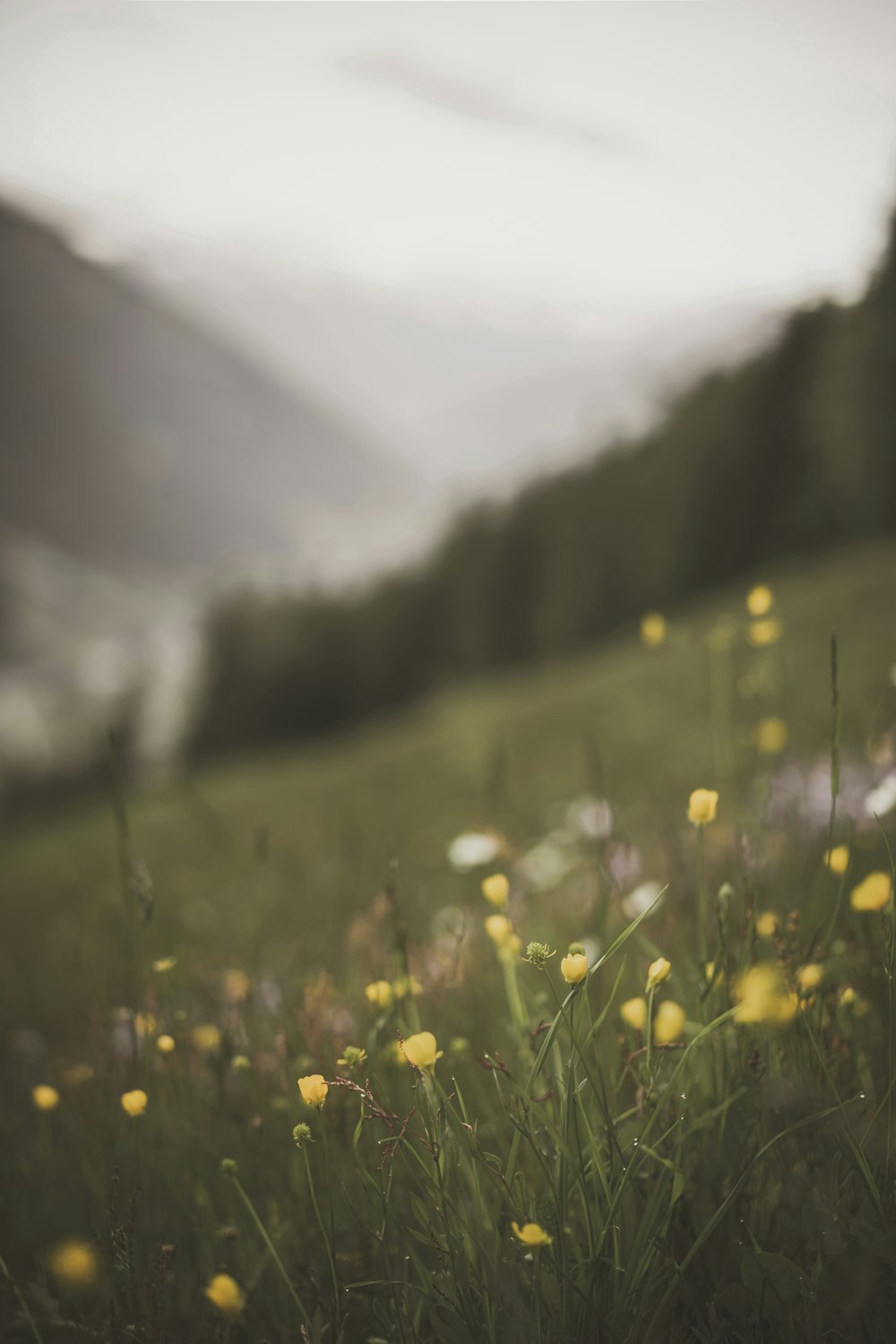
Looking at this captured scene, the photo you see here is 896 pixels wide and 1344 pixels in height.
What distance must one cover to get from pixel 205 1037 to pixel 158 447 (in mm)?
16890

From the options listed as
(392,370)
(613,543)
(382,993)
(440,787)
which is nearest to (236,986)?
(382,993)

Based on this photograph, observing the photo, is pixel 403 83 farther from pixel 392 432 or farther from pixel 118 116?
pixel 392 432

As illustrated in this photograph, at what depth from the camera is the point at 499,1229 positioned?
39.9 inches

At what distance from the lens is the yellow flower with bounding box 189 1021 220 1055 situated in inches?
68.2

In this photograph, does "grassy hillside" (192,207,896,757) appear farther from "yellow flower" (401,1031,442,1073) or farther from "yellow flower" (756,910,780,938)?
"yellow flower" (401,1031,442,1073)

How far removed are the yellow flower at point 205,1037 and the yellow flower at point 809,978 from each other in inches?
42.5

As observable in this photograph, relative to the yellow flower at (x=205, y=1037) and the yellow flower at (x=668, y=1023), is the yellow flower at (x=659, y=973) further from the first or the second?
the yellow flower at (x=205, y=1037)

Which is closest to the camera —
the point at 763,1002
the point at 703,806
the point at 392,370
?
the point at 763,1002

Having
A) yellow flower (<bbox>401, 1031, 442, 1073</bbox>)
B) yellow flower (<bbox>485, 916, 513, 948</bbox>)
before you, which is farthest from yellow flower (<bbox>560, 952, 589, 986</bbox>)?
yellow flower (<bbox>485, 916, 513, 948</bbox>)

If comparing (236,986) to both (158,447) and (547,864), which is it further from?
→ (158,447)

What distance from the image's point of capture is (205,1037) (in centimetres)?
187

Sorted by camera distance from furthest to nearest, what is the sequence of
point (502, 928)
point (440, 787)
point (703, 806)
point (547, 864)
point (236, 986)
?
point (440, 787) → point (547, 864) → point (236, 986) → point (502, 928) → point (703, 806)

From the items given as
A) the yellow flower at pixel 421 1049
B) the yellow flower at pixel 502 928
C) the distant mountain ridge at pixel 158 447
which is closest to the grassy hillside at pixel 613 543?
the yellow flower at pixel 502 928

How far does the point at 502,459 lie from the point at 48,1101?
8257mm
